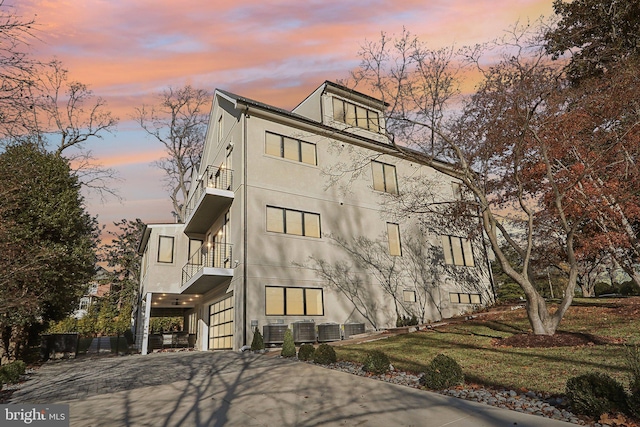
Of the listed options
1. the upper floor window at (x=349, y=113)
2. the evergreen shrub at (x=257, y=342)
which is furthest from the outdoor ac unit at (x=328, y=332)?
the upper floor window at (x=349, y=113)

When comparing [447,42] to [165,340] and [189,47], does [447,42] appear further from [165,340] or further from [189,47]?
[165,340]

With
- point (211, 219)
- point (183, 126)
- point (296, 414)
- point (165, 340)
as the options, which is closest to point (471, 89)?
point (296, 414)

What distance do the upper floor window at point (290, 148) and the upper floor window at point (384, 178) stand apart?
429 centimetres

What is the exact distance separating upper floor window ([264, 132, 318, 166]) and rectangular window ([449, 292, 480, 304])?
12.1 meters

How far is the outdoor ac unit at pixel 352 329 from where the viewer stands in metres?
17.1

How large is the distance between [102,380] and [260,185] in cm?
972

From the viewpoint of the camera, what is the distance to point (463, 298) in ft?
76.6

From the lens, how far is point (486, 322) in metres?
16.1

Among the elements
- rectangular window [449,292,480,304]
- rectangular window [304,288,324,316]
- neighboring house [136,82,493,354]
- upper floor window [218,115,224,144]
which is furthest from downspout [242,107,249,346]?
rectangular window [449,292,480,304]

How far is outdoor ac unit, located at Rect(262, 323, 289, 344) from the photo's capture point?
1502 cm

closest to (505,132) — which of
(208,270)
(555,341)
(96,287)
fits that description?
(555,341)

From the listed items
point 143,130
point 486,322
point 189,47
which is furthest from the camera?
point 143,130

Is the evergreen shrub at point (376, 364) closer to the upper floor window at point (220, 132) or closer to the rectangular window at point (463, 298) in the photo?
the rectangular window at point (463, 298)

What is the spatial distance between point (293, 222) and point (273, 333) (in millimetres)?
5282
